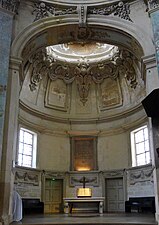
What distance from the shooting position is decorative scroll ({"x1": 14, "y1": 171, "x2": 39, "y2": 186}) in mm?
12711

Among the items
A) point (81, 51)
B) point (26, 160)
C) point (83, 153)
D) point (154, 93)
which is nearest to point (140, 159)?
point (83, 153)

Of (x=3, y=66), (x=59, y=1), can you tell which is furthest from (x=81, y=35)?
(x=3, y=66)

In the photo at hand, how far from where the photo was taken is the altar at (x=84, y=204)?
493 inches

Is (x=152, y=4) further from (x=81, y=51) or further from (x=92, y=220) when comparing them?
(x=81, y=51)

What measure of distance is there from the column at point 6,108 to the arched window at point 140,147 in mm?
7469

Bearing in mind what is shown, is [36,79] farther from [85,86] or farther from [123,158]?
[123,158]

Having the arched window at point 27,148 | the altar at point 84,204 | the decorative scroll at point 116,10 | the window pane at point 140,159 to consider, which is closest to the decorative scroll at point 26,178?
the arched window at point 27,148

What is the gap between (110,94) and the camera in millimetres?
15812

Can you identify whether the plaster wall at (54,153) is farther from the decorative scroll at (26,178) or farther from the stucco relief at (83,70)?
the stucco relief at (83,70)

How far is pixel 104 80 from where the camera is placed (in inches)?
629

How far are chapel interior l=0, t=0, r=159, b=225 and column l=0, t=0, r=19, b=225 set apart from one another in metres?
0.09

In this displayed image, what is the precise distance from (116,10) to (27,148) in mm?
7892

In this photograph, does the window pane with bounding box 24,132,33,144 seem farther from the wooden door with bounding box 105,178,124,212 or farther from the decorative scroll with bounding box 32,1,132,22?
the decorative scroll with bounding box 32,1,132,22

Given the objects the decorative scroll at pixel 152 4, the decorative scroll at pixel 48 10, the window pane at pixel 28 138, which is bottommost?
the window pane at pixel 28 138
